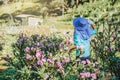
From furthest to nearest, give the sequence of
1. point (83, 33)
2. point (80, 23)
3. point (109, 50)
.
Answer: point (83, 33) → point (80, 23) → point (109, 50)

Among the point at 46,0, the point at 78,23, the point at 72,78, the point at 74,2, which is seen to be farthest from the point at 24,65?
the point at 46,0

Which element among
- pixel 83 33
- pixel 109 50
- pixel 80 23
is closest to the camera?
pixel 109 50

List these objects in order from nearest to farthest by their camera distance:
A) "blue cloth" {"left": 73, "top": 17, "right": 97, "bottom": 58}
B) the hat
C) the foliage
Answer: the foliage
the hat
"blue cloth" {"left": 73, "top": 17, "right": 97, "bottom": 58}

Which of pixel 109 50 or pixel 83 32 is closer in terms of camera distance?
pixel 109 50

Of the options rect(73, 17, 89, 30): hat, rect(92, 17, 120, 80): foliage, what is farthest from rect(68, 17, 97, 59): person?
rect(92, 17, 120, 80): foliage

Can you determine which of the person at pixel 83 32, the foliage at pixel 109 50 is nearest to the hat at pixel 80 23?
the person at pixel 83 32

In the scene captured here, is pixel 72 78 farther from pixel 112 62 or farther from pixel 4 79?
pixel 4 79

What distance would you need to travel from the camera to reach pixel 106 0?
3225 cm

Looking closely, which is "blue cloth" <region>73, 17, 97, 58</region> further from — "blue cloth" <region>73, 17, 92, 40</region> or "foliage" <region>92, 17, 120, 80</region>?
"foliage" <region>92, 17, 120, 80</region>

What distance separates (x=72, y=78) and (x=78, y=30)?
1.26 metres

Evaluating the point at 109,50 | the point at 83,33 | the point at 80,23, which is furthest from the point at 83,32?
the point at 109,50

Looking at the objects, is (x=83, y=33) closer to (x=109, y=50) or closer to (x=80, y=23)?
(x=80, y=23)

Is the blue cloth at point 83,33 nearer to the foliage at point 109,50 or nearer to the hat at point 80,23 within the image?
the hat at point 80,23

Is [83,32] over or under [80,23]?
under
